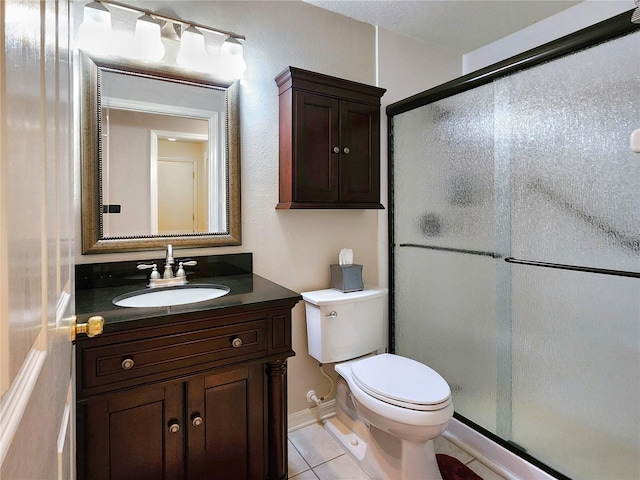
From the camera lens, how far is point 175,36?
5.34 feet

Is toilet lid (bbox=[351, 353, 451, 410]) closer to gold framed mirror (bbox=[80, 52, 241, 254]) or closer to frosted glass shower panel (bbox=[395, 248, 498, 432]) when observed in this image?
frosted glass shower panel (bbox=[395, 248, 498, 432])

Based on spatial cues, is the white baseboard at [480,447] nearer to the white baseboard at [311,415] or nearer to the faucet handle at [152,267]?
the white baseboard at [311,415]

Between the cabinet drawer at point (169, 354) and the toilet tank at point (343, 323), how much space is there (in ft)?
1.78

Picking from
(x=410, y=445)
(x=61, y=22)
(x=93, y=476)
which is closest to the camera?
(x=61, y=22)

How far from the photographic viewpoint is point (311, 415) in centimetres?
206

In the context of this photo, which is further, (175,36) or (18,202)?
(175,36)

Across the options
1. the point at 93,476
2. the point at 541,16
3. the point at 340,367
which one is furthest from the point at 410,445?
the point at 541,16

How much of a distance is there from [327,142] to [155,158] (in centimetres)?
84

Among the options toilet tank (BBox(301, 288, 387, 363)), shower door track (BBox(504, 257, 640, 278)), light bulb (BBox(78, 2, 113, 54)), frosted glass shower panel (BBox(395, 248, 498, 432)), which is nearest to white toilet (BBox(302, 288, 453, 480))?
toilet tank (BBox(301, 288, 387, 363))

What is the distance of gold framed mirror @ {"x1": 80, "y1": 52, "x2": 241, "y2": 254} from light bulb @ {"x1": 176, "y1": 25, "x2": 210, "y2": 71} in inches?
2.0

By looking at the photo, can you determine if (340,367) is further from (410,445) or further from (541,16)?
(541,16)

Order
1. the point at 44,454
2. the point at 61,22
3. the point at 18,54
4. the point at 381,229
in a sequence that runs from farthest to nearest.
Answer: the point at 381,229 → the point at 61,22 → the point at 44,454 → the point at 18,54

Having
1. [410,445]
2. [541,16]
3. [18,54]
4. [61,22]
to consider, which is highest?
[541,16]

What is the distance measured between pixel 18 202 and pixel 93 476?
1.16 meters
